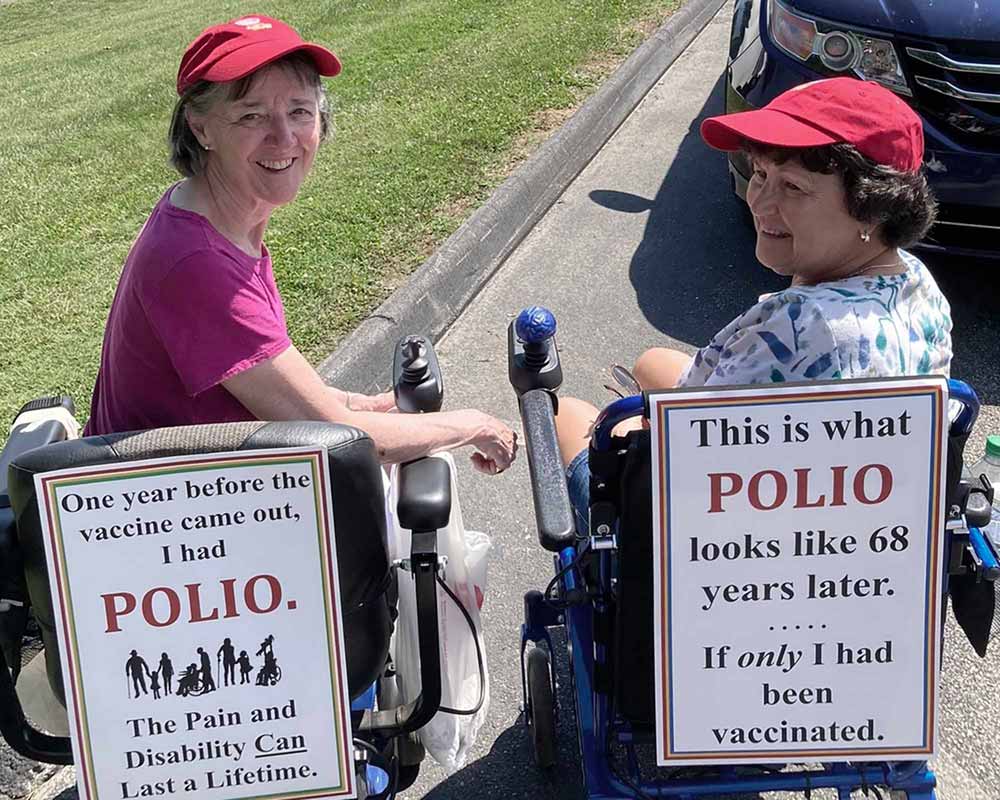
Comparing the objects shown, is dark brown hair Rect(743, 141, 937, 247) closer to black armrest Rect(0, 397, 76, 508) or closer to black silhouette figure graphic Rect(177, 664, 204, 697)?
black silhouette figure graphic Rect(177, 664, 204, 697)

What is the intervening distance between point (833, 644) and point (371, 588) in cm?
78

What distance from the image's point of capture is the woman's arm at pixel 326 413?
1985 mm

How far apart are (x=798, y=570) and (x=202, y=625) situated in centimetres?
97

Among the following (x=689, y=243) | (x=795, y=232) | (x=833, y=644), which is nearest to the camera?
(x=833, y=644)

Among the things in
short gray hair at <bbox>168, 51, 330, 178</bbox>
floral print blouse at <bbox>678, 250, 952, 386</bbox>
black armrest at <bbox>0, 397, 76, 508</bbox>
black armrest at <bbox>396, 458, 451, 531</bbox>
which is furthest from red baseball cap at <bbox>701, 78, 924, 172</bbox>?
black armrest at <bbox>0, 397, 76, 508</bbox>

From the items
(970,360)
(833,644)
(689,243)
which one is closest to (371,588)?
(833,644)

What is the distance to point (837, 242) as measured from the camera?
1906 millimetres

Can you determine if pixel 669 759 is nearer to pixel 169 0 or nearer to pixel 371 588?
pixel 371 588

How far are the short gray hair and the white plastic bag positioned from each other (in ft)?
2.55

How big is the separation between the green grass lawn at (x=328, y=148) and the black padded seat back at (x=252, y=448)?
6.98 ft

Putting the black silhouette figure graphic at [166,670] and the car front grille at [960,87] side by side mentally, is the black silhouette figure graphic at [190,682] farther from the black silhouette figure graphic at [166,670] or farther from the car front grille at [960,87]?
the car front grille at [960,87]

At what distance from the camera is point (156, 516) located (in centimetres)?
165

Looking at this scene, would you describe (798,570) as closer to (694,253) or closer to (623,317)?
(623,317)

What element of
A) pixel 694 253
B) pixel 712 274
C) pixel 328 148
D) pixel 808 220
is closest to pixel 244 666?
pixel 808 220
